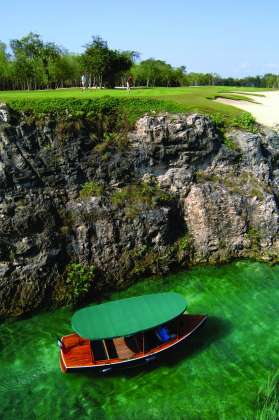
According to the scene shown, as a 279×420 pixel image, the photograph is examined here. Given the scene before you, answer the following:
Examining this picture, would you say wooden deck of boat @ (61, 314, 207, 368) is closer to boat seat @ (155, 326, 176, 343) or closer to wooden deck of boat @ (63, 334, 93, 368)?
wooden deck of boat @ (63, 334, 93, 368)

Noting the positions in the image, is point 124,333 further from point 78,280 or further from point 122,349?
point 78,280

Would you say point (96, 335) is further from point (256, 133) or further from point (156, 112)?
point (256, 133)

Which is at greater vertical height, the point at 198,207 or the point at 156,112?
the point at 156,112

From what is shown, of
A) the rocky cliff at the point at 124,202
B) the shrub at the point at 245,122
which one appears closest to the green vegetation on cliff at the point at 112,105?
the shrub at the point at 245,122

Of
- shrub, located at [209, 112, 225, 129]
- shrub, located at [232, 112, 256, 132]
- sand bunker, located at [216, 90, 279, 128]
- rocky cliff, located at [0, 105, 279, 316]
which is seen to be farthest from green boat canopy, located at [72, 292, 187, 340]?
sand bunker, located at [216, 90, 279, 128]

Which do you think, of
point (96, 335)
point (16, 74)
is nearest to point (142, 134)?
point (96, 335)

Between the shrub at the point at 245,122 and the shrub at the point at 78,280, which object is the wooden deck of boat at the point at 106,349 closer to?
the shrub at the point at 78,280

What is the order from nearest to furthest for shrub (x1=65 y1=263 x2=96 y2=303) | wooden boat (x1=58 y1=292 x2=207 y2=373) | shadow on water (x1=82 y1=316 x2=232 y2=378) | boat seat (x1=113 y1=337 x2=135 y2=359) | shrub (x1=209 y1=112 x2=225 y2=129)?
wooden boat (x1=58 y1=292 x2=207 y2=373) < boat seat (x1=113 y1=337 x2=135 y2=359) < shadow on water (x1=82 y1=316 x2=232 y2=378) < shrub (x1=65 y1=263 x2=96 y2=303) < shrub (x1=209 y1=112 x2=225 y2=129)
